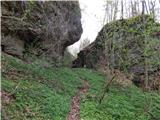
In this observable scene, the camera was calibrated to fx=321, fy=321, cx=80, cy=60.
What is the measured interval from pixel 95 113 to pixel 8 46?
1010 centimetres

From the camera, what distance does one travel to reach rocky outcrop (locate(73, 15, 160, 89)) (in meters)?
23.7

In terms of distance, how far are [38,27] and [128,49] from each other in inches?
330

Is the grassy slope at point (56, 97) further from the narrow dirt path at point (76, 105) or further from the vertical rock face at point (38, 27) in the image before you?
the vertical rock face at point (38, 27)

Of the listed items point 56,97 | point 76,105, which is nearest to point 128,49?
point 76,105

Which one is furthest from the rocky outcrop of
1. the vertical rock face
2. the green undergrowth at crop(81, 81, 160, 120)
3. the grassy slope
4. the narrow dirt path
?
the vertical rock face

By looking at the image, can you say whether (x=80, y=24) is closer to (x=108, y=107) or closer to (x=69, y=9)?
(x=69, y=9)

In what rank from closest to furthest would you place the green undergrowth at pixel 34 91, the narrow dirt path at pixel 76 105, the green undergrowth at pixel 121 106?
the green undergrowth at pixel 34 91
the narrow dirt path at pixel 76 105
the green undergrowth at pixel 121 106

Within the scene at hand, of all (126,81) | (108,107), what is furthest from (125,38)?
(108,107)

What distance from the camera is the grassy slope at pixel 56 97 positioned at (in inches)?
680

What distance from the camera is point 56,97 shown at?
20891 millimetres

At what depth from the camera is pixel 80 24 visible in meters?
39.0

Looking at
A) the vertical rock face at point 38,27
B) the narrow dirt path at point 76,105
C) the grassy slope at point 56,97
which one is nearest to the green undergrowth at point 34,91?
the grassy slope at point 56,97

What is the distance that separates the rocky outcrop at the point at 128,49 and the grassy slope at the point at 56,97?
3073 mm

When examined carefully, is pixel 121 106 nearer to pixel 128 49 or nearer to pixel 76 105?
pixel 76 105
